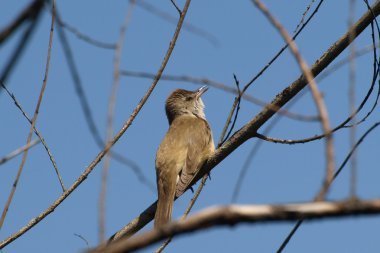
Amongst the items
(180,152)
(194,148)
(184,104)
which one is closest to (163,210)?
(194,148)

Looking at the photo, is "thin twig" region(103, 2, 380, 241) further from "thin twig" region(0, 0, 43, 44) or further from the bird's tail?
"thin twig" region(0, 0, 43, 44)

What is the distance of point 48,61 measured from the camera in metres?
3.46

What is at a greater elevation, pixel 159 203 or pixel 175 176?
pixel 175 176

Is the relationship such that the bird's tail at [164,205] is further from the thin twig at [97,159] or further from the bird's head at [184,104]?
the bird's head at [184,104]

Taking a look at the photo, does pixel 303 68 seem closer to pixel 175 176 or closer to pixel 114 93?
pixel 114 93

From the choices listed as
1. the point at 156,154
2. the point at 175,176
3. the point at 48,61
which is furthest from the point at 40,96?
the point at 156,154

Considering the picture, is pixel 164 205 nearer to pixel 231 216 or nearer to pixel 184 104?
pixel 184 104

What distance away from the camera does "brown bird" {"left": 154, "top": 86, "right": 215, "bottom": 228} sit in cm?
701

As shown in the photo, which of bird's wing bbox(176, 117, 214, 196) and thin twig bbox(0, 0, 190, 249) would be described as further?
bird's wing bbox(176, 117, 214, 196)

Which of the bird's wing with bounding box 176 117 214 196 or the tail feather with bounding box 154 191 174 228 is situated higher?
the bird's wing with bounding box 176 117 214 196

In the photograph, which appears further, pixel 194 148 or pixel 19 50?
pixel 194 148

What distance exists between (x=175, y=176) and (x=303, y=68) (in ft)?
18.6

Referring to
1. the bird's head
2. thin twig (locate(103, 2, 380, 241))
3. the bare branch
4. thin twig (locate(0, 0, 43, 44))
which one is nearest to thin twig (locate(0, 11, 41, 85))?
thin twig (locate(0, 0, 43, 44))

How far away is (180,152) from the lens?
7828 mm
